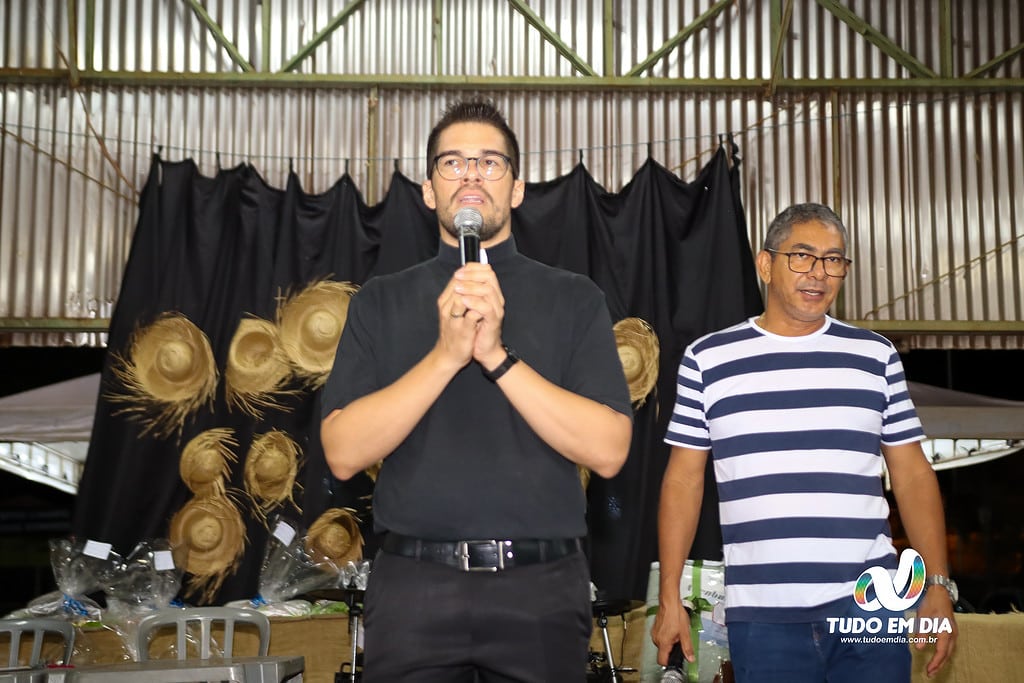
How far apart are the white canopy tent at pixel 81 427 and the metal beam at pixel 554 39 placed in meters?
2.90

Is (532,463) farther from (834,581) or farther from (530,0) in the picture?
(530,0)

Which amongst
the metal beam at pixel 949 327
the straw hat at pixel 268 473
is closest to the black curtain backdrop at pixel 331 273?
the straw hat at pixel 268 473

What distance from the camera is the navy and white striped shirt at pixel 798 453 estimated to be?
2500 millimetres

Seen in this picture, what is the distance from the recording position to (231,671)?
3188 mm

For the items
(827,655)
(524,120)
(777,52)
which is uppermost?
(777,52)

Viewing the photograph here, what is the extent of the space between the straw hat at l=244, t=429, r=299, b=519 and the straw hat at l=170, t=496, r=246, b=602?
0.15 meters

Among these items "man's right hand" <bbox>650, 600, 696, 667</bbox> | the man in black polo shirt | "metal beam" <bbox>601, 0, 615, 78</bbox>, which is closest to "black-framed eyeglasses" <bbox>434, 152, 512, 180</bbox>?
the man in black polo shirt

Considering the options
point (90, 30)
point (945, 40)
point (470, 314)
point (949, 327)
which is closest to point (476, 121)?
point (470, 314)

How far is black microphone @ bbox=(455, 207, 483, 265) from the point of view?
1839 mm

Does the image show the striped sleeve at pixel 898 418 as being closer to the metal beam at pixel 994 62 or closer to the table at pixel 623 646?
the table at pixel 623 646

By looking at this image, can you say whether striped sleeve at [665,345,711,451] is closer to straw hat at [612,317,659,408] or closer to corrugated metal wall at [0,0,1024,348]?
straw hat at [612,317,659,408]

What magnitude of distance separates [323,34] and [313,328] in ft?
6.71

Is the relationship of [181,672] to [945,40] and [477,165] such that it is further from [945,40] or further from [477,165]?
[945,40]

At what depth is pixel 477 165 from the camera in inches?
76.9
